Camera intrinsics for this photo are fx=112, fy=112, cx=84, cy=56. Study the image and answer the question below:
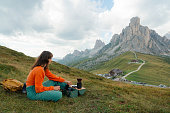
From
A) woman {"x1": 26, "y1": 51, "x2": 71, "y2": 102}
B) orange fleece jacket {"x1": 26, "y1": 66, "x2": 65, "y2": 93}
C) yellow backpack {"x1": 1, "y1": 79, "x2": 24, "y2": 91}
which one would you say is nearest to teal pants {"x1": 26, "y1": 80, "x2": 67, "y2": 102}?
woman {"x1": 26, "y1": 51, "x2": 71, "y2": 102}

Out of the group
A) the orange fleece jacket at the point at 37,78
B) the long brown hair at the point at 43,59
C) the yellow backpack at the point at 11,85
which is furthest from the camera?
the yellow backpack at the point at 11,85

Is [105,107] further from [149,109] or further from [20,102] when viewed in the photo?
[20,102]

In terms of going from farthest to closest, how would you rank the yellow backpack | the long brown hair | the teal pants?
the yellow backpack, the teal pants, the long brown hair

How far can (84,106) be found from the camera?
873 centimetres

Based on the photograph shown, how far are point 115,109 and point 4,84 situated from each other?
9.63m

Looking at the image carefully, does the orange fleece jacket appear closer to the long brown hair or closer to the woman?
the woman

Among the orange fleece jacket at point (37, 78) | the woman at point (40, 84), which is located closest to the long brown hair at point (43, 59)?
the woman at point (40, 84)

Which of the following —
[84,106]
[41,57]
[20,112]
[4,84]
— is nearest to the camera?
[20,112]

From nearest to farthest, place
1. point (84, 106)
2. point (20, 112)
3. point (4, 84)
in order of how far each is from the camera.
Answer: point (20, 112), point (84, 106), point (4, 84)

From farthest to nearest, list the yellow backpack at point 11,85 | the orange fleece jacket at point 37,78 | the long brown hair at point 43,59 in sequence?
the yellow backpack at point 11,85 < the long brown hair at point 43,59 < the orange fleece jacket at point 37,78

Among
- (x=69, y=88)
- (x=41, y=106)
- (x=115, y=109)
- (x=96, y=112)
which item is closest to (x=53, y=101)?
(x=41, y=106)

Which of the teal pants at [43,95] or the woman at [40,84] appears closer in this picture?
the woman at [40,84]

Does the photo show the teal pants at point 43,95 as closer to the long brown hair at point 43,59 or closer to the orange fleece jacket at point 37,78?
the orange fleece jacket at point 37,78

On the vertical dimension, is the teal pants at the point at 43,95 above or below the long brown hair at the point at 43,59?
below
